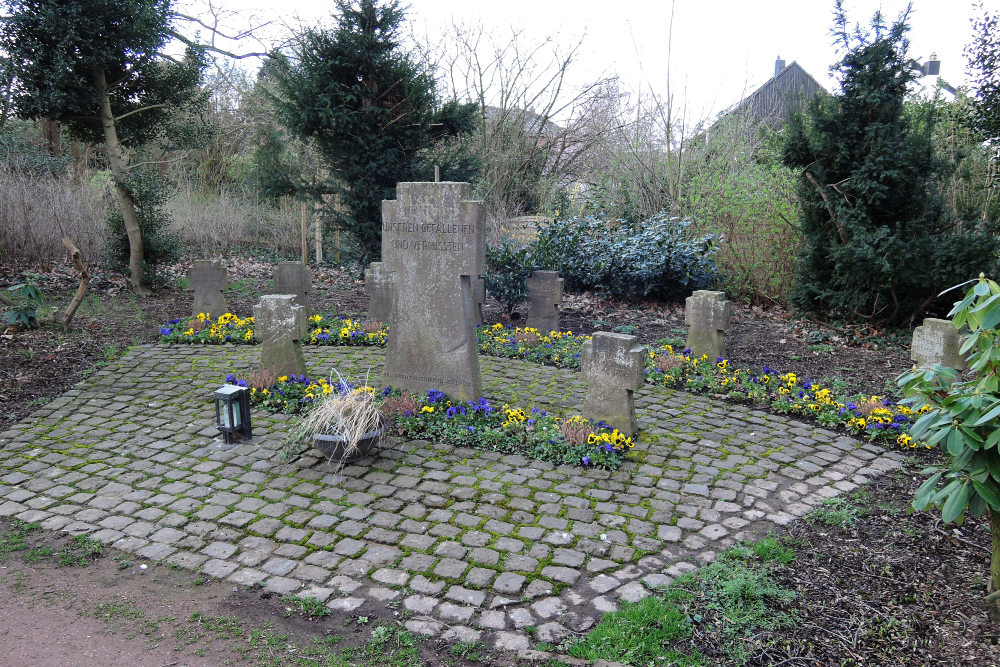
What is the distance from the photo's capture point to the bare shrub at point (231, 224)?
1664cm

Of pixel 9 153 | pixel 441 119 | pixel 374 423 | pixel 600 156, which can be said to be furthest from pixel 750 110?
pixel 9 153

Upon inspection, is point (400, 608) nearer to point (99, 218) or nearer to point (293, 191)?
point (293, 191)

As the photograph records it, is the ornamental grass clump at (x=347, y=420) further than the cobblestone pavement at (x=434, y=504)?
Yes

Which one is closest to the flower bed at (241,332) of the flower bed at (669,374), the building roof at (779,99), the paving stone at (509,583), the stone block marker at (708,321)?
the flower bed at (669,374)

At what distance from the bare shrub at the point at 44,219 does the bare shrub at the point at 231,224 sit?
2.45 m

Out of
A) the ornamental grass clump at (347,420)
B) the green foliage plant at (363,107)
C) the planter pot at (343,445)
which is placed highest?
the green foliage plant at (363,107)

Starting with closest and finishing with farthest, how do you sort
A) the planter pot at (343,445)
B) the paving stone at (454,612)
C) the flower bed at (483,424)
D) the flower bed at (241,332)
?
the paving stone at (454,612) < the planter pot at (343,445) < the flower bed at (483,424) < the flower bed at (241,332)

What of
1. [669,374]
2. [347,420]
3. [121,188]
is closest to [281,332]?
[347,420]

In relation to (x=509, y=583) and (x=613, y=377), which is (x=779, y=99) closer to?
(x=613, y=377)

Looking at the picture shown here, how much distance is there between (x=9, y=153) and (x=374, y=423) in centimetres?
1379

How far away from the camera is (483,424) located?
19.5ft

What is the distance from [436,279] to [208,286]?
208 inches

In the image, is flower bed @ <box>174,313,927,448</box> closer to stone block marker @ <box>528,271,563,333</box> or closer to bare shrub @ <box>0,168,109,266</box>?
stone block marker @ <box>528,271,563,333</box>

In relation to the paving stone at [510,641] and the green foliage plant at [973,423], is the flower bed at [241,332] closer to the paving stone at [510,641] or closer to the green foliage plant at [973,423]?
the paving stone at [510,641]
